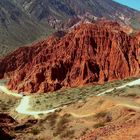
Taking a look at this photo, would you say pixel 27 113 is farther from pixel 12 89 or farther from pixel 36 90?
pixel 12 89

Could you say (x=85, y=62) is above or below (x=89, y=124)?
above

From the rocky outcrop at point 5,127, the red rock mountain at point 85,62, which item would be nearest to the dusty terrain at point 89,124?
the rocky outcrop at point 5,127

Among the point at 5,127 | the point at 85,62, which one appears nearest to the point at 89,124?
the point at 5,127

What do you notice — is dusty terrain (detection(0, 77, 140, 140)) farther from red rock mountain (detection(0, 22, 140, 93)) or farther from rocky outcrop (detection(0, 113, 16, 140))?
red rock mountain (detection(0, 22, 140, 93))

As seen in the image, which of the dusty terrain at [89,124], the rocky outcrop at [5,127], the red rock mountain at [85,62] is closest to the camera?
the dusty terrain at [89,124]

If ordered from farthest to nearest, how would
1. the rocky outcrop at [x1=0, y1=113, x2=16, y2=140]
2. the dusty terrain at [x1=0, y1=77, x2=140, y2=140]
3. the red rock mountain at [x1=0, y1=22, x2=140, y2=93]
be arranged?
the red rock mountain at [x1=0, y1=22, x2=140, y2=93] < the rocky outcrop at [x1=0, y1=113, x2=16, y2=140] < the dusty terrain at [x1=0, y1=77, x2=140, y2=140]

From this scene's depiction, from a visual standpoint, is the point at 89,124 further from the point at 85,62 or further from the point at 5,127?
the point at 85,62


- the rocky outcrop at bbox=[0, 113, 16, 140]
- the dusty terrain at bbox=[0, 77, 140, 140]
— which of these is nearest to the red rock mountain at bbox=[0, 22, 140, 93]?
the dusty terrain at bbox=[0, 77, 140, 140]

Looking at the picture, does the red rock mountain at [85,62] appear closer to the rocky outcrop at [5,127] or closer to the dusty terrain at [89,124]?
the dusty terrain at [89,124]
